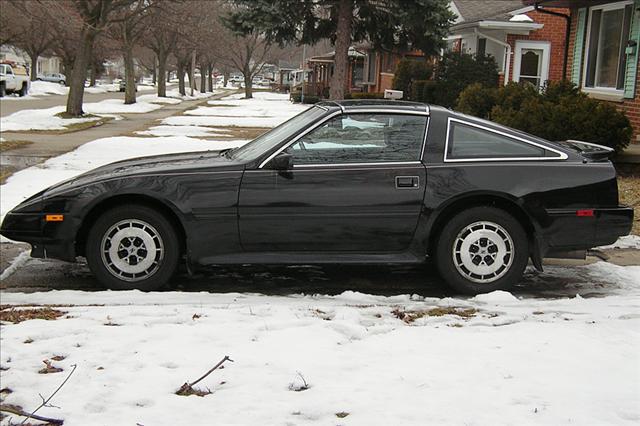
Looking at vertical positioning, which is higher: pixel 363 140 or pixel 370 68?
pixel 370 68

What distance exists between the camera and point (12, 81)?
48.9 metres

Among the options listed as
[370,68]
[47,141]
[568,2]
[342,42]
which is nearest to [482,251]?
[568,2]

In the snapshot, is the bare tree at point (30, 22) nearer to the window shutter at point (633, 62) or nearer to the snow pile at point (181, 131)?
the snow pile at point (181, 131)

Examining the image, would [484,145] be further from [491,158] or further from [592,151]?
[592,151]

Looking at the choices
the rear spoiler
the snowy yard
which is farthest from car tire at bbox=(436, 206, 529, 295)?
the rear spoiler

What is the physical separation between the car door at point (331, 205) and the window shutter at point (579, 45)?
38.3 feet

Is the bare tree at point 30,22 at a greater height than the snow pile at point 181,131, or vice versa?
the bare tree at point 30,22

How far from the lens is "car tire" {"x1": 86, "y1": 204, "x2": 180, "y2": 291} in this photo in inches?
228

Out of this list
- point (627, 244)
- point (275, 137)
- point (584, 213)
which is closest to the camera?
point (584, 213)

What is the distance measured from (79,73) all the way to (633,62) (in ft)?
69.0

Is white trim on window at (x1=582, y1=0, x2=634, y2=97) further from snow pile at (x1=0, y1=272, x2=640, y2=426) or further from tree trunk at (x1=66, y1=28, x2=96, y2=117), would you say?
tree trunk at (x1=66, y1=28, x2=96, y2=117)

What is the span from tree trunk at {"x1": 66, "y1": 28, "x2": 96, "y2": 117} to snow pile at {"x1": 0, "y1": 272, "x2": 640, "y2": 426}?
2411 centimetres

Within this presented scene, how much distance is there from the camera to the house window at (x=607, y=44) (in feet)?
48.0

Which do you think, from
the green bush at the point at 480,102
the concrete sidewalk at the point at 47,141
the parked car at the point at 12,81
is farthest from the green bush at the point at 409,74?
the parked car at the point at 12,81
